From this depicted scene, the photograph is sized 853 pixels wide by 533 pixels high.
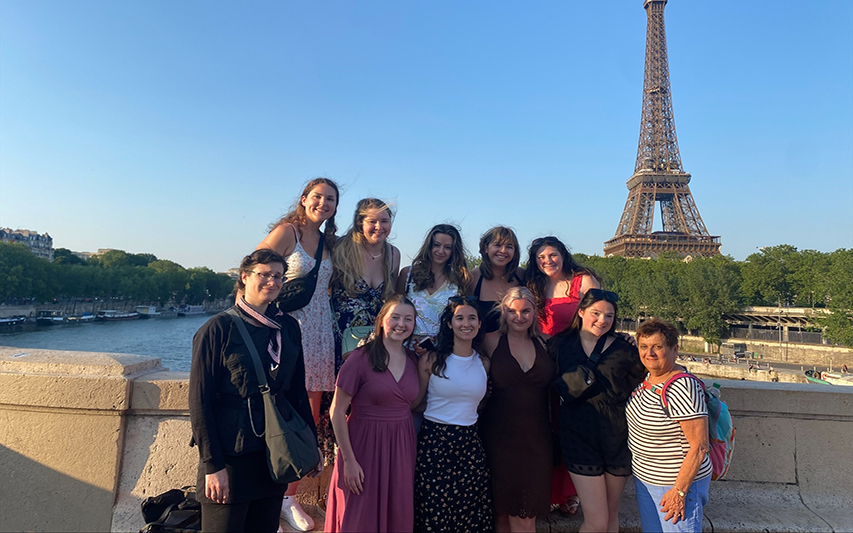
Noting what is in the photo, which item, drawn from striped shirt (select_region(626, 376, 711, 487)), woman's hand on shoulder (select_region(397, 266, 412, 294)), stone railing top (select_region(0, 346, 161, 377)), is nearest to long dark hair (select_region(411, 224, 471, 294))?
woman's hand on shoulder (select_region(397, 266, 412, 294))

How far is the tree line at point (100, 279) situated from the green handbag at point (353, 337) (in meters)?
61.7

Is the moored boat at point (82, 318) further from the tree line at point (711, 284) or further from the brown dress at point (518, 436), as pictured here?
the brown dress at point (518, 436)

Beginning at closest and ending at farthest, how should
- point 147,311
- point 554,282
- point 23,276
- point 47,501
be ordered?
1. point 47,501
2. point 554,282
3. point 23,276
4. point 147,311

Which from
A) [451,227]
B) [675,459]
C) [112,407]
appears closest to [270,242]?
[451,227]

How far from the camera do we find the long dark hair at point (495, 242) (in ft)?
11.7

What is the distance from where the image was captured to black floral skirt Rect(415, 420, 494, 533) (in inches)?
100

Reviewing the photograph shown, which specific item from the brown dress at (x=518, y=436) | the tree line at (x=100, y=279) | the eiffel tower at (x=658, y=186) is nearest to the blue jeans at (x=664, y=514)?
the brown dress at (x=518, y=436)

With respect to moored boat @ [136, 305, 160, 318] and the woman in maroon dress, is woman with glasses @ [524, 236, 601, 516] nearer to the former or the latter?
the woman in maroon dress

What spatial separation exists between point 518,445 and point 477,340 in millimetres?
629

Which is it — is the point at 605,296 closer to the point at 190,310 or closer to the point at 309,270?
the point at 309,270

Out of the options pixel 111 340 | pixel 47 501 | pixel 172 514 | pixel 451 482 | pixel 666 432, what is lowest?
pixel 111 340

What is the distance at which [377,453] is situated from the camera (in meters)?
2.53

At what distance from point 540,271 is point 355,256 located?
4.67ft

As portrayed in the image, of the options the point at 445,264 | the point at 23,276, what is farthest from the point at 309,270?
the point at 23,276
